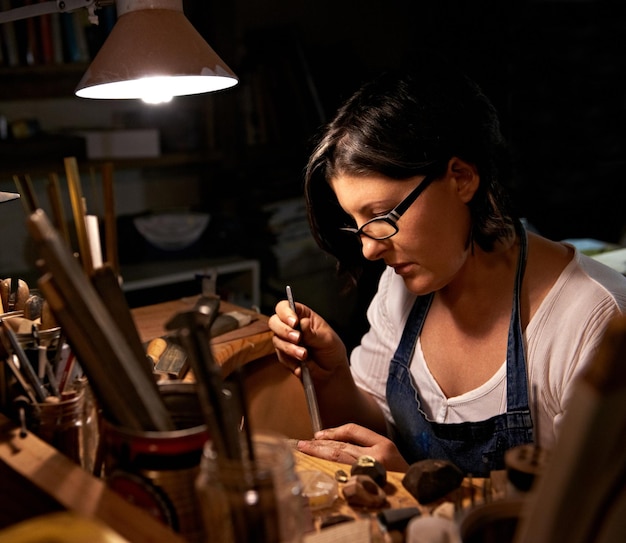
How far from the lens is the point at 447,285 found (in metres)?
2.11

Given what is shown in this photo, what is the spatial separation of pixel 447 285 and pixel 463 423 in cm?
41

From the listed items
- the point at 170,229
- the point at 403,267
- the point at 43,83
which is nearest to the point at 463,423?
the point at 403,267

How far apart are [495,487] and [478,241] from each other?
992 mm

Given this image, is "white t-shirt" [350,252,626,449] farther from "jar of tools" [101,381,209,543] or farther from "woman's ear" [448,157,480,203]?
"jar of tools" [101,381,209,543]

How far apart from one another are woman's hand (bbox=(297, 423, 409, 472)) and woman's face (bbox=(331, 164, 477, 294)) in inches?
17.0

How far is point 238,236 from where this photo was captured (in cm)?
439

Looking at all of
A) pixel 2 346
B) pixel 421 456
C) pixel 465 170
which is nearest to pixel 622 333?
pixel 2 346

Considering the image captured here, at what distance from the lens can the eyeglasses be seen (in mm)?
1768

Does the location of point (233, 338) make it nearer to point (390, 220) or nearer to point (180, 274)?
point (390, 220)

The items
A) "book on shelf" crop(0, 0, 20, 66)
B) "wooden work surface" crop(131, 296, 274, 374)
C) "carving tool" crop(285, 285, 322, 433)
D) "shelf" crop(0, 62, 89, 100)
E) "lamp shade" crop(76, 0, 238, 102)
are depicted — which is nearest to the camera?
"lamp shade" crop(76, 0, 238, 102)

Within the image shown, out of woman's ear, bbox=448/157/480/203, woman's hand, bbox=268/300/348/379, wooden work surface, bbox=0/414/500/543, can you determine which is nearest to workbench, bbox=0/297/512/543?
wooden work surface, bbox=0/414/500/543

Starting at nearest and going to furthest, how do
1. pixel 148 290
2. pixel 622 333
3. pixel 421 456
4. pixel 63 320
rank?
pixel 622 333 → pixel 63 320 → pixel 421 456 → pixel 148 290

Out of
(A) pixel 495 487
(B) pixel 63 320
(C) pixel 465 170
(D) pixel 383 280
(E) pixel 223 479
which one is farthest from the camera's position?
(D) pixel 383 280

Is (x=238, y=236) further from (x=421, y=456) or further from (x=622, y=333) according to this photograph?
(x=622, y=333)
